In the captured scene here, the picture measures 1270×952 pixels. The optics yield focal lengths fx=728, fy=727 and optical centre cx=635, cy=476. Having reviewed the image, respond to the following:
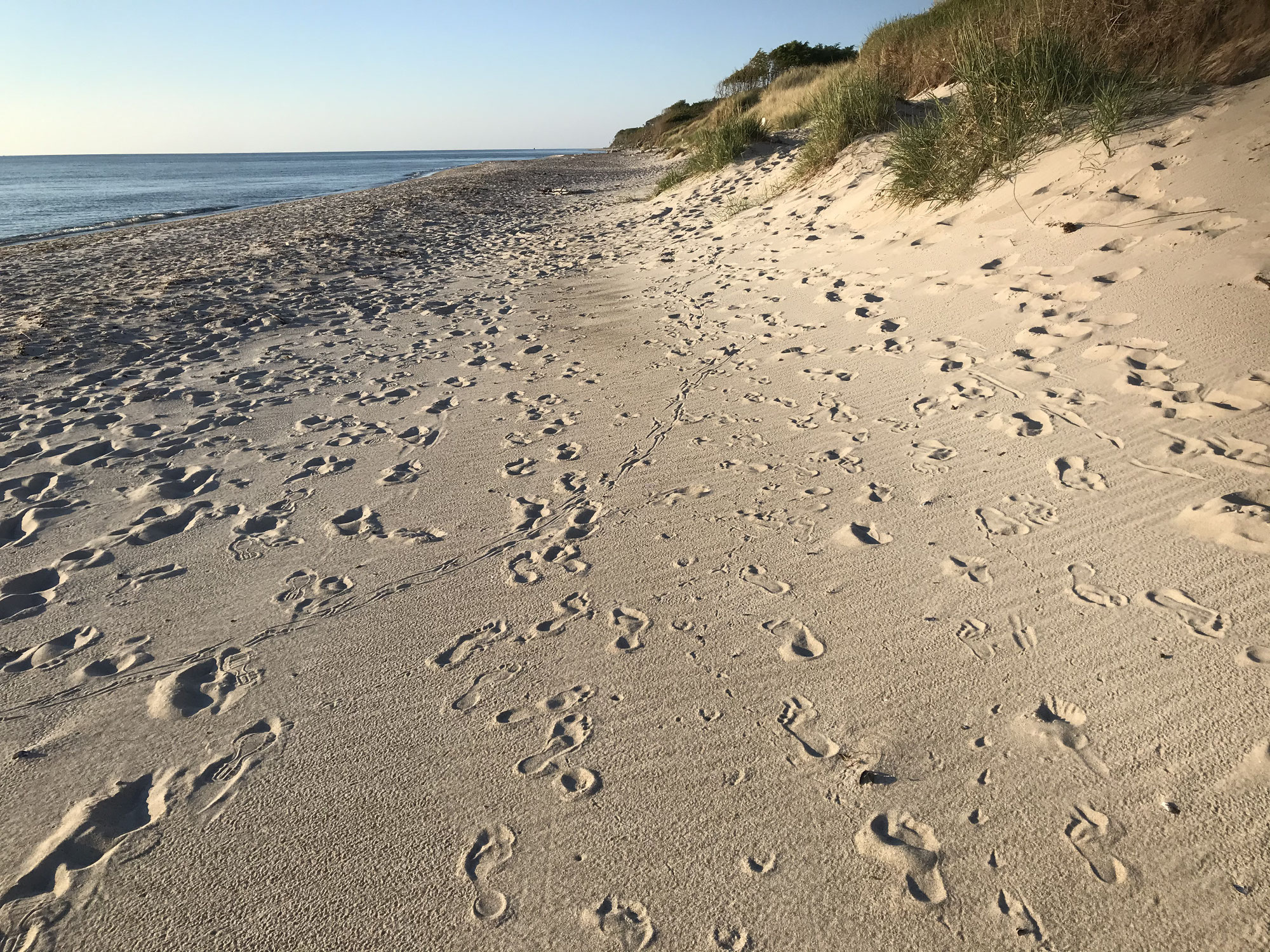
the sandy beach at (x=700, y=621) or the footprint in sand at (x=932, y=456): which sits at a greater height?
the footprint in sand at (x=932, y=456)

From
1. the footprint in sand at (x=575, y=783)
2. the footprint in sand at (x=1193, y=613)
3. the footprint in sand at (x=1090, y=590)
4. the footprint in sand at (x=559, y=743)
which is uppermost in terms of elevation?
the footprint in sand at (x=1193, y=613)

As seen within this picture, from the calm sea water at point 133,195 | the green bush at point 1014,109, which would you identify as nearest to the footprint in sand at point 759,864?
the green bush at point 1014,109

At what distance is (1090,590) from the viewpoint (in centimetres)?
260

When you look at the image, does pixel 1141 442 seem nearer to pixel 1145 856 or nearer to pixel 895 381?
pixel 895 381

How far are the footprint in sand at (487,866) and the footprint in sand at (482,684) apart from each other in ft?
1.59

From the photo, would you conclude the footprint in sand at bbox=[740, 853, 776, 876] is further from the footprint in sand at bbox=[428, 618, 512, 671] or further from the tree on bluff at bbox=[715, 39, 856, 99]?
the tree on bluff at bbox=[715, 39, 856, 99]

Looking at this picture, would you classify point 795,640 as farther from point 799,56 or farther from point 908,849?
point 799,56

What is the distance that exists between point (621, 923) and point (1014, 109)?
775cm

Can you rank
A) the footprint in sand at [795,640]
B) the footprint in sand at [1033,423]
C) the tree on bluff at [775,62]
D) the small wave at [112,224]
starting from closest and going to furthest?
1. the footprint in sand at [795,640]
2. the footprint in sand at [1033,423]
3. the small wave at [112,224]
4. the tree on bluff at [775,62]

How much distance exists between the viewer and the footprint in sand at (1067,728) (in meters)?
1.99

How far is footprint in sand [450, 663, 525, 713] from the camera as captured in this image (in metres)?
2.38

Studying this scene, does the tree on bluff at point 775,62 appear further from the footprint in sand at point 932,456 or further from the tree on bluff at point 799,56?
the footprint in sand at point 932,456

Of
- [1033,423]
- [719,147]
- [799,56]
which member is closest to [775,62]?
[799,56]

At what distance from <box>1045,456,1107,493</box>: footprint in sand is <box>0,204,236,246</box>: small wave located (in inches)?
719
